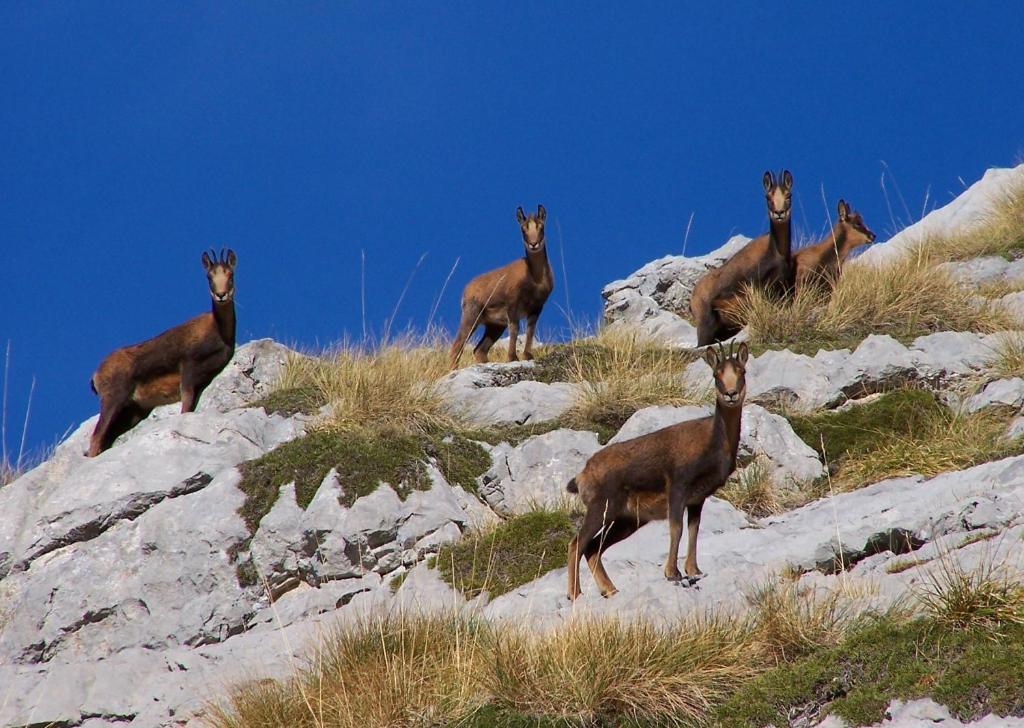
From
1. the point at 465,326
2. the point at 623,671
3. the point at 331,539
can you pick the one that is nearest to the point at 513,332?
the point at 465,326

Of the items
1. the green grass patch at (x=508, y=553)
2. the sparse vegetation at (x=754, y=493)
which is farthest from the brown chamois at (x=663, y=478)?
the sparse vegetation at (x=754, y=493)

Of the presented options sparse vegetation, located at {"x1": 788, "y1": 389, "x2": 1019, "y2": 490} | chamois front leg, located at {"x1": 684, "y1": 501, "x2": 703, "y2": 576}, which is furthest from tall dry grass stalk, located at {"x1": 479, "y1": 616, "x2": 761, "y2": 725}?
sparse vegetation, located at {"x1": 788, "y1": 389, "x2": 1019, "y2": 490}

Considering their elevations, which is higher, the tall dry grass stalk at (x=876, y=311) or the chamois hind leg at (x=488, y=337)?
the chamois hind leg at (x=488, y=337)

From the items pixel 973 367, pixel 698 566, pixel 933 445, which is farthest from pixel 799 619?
pixel 973 367

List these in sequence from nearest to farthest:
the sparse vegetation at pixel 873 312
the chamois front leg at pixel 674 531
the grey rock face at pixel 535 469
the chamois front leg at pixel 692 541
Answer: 1. the chamois front leg at pixel 674 531
2. the chamois front leg at pixel 692 541
3. the grey rock face at pixel 535 469
4. the sparse vegetation at pixel 873 312

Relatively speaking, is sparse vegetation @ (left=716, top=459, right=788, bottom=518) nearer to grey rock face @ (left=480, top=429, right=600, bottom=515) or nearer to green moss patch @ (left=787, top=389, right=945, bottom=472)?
green moss patch @ (left=787, top=389, right=945, bottom=472)

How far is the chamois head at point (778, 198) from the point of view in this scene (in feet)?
56.2

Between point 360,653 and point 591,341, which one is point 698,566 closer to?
point 360,653

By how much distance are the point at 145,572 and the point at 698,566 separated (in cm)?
494

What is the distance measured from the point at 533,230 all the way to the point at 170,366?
5178 millimetres

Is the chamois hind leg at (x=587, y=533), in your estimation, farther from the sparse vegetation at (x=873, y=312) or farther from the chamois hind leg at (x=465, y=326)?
the chamois hind leg at (x=465, y=326)

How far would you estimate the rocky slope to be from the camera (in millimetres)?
9500

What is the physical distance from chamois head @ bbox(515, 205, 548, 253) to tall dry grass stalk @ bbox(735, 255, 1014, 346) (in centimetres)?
287

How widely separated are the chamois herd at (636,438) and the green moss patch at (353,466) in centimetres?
247
